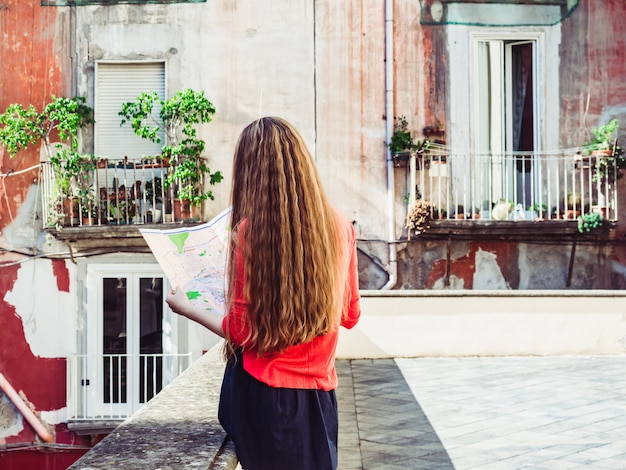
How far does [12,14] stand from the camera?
12969mm

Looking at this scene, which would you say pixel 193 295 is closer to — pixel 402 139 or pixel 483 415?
pixel 483 415

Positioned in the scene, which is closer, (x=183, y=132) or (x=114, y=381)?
(x=183, y=132)

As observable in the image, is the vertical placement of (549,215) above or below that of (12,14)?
below

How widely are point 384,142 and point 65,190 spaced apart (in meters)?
4.90

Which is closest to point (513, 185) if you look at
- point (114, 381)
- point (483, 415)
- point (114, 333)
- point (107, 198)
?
point (107, 198)

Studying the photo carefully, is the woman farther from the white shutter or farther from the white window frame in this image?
the white shutter

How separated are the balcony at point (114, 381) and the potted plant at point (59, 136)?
2.27 m

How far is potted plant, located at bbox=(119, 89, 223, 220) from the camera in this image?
12320 mm

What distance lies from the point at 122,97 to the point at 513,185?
6303mm

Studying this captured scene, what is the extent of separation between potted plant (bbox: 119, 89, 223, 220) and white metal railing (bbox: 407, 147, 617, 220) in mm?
3184

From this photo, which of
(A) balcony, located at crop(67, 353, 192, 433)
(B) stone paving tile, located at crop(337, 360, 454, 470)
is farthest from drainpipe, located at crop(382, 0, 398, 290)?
(B) stone paving tile, located at crop(337, 360, 454, 470)

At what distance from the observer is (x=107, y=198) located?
1265cm

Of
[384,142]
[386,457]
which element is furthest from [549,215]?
[386,457]

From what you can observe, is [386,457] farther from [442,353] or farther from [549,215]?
[549,215]
